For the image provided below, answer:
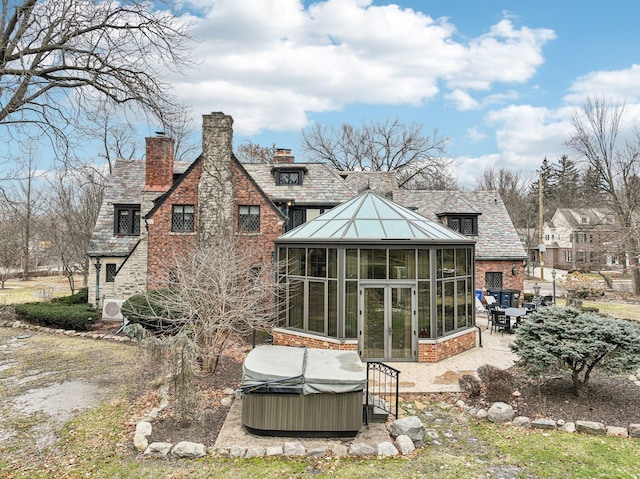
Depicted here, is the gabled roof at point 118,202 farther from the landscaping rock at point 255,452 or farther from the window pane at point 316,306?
the landscaping rock at point 255,452

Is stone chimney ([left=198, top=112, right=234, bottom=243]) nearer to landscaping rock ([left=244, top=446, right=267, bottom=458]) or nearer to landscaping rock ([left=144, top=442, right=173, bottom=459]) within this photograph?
landscaping rock ([left=144, top=442, right=173, bottom=459])

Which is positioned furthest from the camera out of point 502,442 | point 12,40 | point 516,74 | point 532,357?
point 516,74

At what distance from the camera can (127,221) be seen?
1719 cm

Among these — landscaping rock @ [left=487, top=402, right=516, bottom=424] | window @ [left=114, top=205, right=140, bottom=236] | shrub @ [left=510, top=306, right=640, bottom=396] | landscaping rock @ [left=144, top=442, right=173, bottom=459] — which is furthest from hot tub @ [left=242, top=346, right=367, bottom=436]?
window @ [left=114, top=205, right=140, bottom=236]

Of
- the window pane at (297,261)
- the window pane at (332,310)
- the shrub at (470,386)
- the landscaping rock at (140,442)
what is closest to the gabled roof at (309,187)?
the window pane at (297,261)

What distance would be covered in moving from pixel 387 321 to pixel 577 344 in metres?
4.19

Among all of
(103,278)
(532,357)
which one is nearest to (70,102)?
(103,278)

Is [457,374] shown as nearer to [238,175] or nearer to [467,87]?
[238,175]

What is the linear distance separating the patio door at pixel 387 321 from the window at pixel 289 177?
9276 mm

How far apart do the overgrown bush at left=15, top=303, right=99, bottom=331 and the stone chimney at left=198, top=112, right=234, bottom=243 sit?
4.88 meters

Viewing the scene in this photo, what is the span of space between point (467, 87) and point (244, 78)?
8859 mm

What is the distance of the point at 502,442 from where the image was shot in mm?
5926

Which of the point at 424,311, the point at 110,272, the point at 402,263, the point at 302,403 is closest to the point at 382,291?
the point at 402,263

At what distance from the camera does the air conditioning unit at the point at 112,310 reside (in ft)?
48.2
